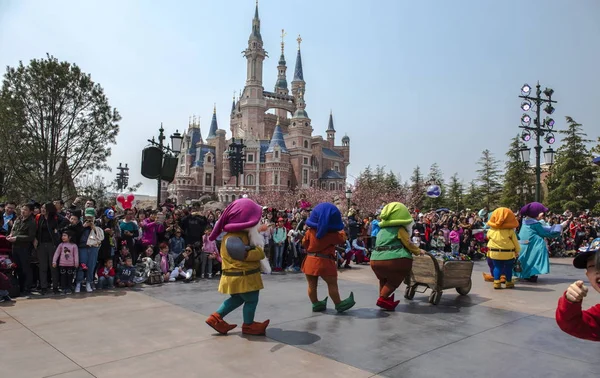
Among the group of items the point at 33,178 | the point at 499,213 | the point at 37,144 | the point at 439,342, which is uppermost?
the point at 37,144

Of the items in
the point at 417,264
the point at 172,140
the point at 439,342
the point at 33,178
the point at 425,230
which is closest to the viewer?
the point at 439,342

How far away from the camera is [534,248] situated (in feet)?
29.6

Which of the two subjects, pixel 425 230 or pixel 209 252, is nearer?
pixel 209 252

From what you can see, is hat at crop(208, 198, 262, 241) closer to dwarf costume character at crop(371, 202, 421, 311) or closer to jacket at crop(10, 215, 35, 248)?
dwarf costume character at crop(371, 202, 421, 311)

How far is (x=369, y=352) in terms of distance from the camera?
4.43 metres

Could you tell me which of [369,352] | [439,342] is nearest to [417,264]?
[439,342]

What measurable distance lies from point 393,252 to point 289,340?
225 cm

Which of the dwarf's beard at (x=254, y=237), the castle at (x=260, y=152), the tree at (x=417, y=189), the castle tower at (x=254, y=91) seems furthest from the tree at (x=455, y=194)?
the dwarf's beard at (x=254, y=237)

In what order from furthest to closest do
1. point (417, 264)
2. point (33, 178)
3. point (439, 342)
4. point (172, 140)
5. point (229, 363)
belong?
point (33, 178)
point (172, 140)
point (417, 264)
point (439, 342)
point (229, 363)

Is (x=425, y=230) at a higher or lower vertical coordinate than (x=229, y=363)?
higher

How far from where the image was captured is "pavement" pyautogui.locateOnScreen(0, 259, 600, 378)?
3953mm

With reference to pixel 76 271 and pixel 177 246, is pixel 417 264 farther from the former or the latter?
pixel 76 271

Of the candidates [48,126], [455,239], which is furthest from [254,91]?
[455,239]

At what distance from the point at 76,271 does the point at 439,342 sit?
6422mm
